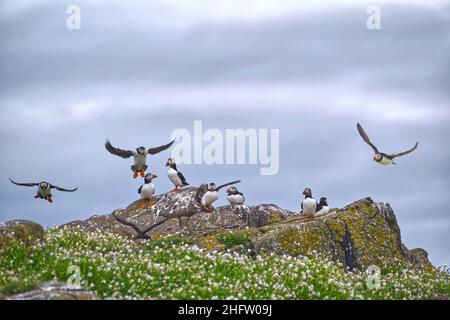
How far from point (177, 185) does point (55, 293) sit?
1370 cm

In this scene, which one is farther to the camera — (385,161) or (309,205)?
(385,161)

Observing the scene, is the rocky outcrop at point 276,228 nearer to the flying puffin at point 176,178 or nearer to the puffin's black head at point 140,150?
the flying puffin at point 176,178

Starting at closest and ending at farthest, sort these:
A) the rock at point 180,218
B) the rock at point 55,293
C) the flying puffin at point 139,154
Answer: the rock at point 55,293, the rock at point 180,218, the flying puffin at point 139,154

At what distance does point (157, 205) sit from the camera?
32.9m

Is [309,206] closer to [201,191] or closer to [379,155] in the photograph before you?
[379,155]

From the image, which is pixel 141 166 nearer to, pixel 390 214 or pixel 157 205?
pixel 157 205

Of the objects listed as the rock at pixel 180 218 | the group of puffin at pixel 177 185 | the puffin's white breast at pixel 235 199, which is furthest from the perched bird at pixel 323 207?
the puffin's white breast at pixel 235 199

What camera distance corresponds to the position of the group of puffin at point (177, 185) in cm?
3028

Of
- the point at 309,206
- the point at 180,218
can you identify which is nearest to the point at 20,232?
the point at 180,218

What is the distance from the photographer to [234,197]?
106ft

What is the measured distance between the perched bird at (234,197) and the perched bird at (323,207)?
320 cm

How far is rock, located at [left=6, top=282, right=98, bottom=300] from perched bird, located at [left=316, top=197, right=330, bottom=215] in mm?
11873

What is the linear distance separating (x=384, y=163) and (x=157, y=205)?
352 inches
